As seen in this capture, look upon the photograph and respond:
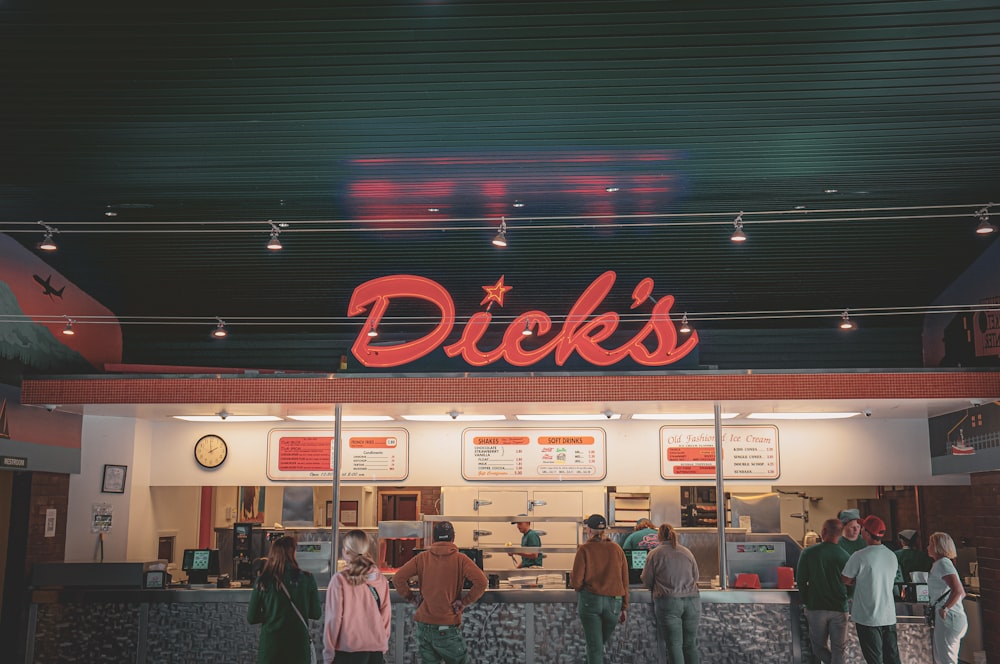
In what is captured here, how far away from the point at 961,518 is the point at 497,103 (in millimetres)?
8523

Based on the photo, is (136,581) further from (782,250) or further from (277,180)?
(782,250)

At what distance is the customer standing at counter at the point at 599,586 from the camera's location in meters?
8.00

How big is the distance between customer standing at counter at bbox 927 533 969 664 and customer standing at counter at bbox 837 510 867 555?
658 millimetres

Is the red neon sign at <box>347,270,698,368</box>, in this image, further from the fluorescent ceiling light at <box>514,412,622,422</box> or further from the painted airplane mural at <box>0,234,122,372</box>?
the painted airplane mural at <box>0,234,122,372</box>

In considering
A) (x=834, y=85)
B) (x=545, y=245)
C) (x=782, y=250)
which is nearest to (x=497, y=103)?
(x=834, y=85)

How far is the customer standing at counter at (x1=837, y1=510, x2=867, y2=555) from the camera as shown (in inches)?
324

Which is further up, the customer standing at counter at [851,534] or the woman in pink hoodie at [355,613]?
the customer standing at counter at [851,534]

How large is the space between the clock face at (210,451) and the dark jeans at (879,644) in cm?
779

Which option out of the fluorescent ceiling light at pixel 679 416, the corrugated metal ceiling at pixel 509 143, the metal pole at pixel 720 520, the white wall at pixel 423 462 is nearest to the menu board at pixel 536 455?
the white wall at pixel 423 462

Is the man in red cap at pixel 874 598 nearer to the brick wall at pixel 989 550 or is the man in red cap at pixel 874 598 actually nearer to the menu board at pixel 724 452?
the brick wall at pixel 989 550

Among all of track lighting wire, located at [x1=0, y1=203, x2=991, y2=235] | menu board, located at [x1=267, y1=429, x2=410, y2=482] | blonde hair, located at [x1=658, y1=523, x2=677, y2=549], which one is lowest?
blonde hair, located at [x1=658, y1=523, x2=677, y2=549]

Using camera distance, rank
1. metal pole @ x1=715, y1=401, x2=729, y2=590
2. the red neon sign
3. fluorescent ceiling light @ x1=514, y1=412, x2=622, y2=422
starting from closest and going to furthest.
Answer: metal pole @ x1=715, y1=401, x2=729, y2=590 → the red neon sign → fluorescent ceiling light @ x1=514, y1=412, x2=622, y2=422

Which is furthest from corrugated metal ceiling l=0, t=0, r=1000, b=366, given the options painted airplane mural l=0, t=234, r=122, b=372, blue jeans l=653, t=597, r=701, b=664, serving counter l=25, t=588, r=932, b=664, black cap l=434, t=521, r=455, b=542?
serving counter l=25, t=588, r=932, b=664

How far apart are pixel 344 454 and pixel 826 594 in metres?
6.14
